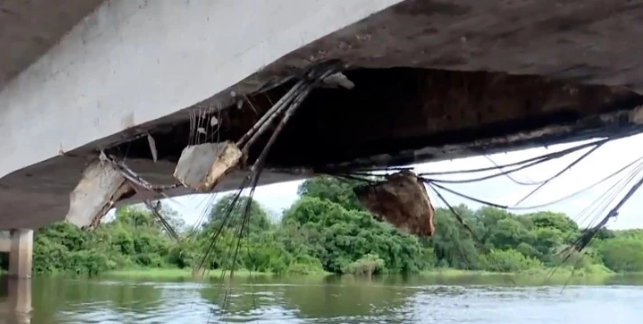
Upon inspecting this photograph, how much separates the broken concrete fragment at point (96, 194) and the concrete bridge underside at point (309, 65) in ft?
0.46

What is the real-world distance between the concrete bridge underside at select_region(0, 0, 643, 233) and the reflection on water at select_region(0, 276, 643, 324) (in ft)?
14.8

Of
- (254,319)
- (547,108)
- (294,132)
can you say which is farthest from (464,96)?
(254,319)

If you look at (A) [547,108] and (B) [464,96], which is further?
(B) [464,96]

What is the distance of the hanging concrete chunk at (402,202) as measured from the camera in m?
5.09

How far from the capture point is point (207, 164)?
10.5 feet

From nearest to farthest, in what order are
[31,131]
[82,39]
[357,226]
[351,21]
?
1. [351,21]
2. [82,39]
3. [31,131]
4. [357,226]

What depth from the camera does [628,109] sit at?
3.47m

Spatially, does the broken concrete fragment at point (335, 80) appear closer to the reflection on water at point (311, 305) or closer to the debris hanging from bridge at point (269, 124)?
the debris hanging from bridge at point (269, 124)

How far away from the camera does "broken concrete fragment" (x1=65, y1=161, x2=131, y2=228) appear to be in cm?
434

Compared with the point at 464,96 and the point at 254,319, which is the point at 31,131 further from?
the point at 254,319

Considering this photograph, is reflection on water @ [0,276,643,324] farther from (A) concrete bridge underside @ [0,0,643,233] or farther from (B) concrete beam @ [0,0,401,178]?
(B) concrete beam @ [0,0,401,178]

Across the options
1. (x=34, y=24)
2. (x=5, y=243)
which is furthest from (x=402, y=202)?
(x=5, y=243)

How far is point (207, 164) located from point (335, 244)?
17418mm

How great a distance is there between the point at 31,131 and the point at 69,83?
69 cm
